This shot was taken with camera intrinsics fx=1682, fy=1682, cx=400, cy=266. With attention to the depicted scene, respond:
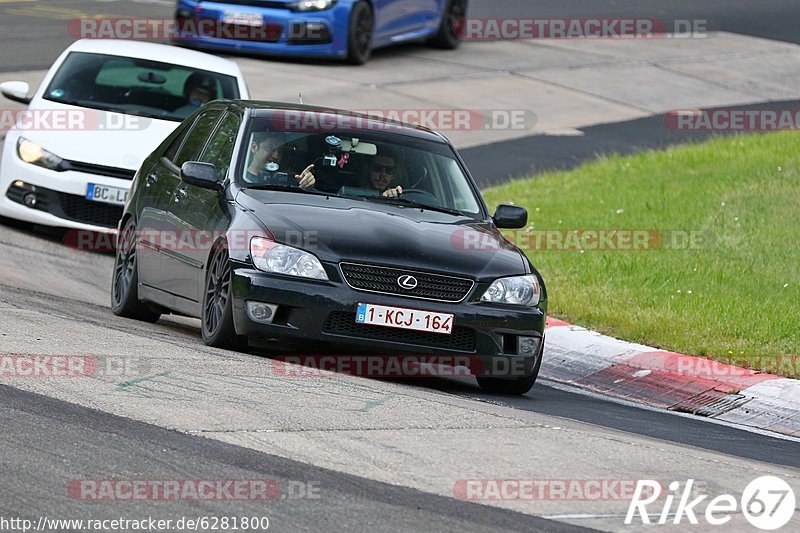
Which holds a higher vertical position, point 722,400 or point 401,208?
point 401,208

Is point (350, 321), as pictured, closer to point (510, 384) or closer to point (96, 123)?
point (510, 384)

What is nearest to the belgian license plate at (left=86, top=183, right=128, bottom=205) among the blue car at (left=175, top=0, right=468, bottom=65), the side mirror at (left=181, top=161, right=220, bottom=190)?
the side mirror at (left=181, top=161, right=220, bottom=190)

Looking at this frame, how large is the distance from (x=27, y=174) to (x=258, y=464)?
7.83 meters

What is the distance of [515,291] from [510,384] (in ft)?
2.06

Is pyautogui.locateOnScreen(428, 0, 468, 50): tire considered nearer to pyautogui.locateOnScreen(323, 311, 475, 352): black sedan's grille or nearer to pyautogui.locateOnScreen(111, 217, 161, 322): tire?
pyautogui.locateOnScreen(111, 217, 161, 322): tire

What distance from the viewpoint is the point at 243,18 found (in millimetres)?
22156

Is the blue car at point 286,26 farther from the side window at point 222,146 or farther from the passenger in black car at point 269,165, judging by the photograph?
the passenger in black car at point 269,165

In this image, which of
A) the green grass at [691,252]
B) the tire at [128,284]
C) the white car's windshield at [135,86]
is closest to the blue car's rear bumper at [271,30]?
the green grass at [691,252]

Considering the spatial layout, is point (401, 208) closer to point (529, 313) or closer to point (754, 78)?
point (529, 313)

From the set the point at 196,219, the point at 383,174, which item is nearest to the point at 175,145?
the point at 196,219

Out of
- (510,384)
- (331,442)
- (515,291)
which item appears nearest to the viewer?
(331,442)

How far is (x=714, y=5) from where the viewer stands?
32.7m

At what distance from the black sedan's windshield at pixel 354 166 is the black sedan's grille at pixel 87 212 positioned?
3653mm

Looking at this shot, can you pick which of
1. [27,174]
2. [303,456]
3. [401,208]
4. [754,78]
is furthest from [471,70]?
[303,456]
